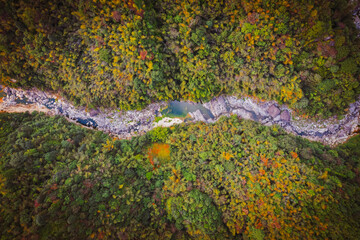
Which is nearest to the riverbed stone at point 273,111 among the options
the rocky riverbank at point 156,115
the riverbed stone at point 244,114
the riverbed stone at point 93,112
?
the rocky riverbank at point 156,115

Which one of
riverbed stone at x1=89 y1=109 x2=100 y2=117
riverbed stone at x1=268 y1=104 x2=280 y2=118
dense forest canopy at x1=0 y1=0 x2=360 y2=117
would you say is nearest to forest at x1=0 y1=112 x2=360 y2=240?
riverbed stone at x1=268 y1=104 x2=280 y2=118

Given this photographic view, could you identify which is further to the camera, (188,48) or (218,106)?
(218,106)

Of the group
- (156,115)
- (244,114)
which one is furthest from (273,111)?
(156,115)

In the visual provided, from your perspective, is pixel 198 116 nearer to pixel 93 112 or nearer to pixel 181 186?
pixel 181 186

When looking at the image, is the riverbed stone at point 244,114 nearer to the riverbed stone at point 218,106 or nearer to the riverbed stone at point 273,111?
the riverbed stone at point 218,106

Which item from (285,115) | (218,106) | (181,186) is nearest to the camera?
(181,186)

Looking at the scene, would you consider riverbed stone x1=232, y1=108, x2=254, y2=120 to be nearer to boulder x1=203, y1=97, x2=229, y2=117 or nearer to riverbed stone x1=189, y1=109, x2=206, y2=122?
boulder x1=203, y1=97, x2=229, y2=117
